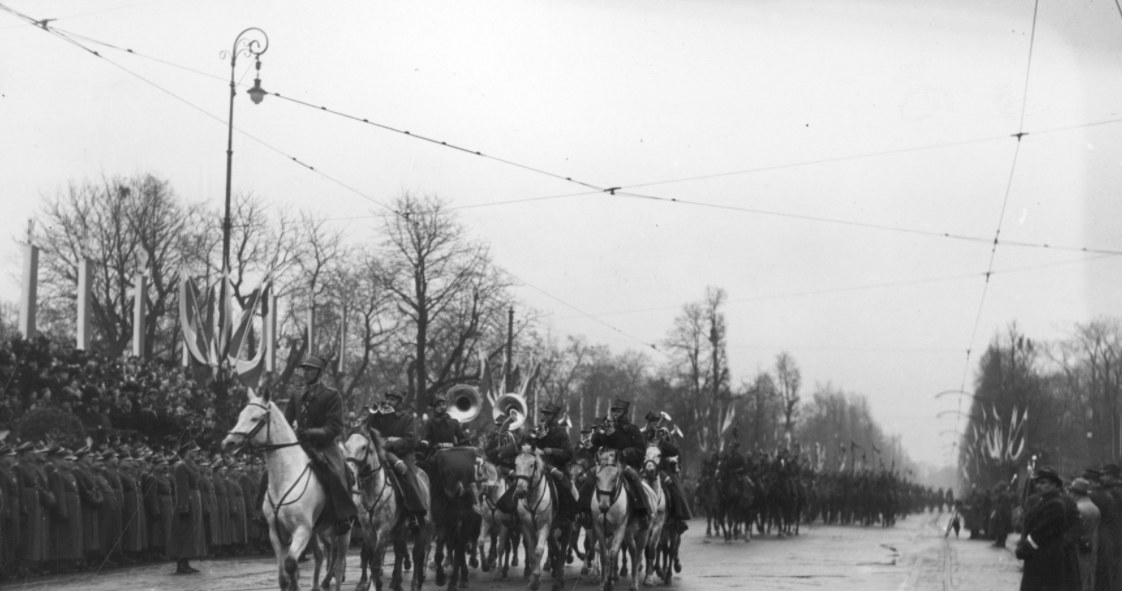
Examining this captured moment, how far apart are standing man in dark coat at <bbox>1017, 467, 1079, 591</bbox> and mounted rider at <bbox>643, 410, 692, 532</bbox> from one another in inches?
269

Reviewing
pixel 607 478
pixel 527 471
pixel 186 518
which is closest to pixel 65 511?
pixel 186 518

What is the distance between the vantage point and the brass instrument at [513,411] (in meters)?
21.1

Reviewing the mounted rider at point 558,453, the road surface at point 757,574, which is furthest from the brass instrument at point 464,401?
the mounted rider at point 558,453

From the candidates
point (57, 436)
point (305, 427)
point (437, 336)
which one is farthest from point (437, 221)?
point (305, 427)

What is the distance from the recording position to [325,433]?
13.1m

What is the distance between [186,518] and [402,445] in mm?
5272

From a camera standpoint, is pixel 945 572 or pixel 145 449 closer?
pixel 145 449

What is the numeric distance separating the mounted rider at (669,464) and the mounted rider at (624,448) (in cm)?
89

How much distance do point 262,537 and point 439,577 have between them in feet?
21.2

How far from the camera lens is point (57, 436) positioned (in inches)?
771

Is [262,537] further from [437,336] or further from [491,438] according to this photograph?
[437,336]

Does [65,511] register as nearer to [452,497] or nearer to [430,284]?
[452,497]

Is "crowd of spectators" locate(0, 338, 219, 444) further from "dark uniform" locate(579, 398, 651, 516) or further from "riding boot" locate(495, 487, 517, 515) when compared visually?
"dark uniform" locate(579, 398, 651, 516)

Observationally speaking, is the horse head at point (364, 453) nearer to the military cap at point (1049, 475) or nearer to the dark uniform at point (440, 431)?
the dark uniform at point (440, 431)
